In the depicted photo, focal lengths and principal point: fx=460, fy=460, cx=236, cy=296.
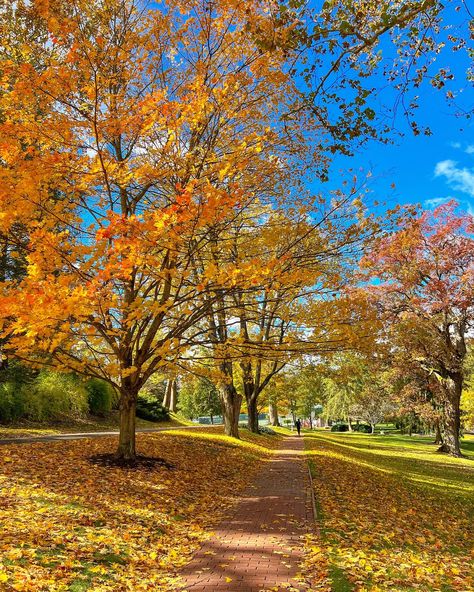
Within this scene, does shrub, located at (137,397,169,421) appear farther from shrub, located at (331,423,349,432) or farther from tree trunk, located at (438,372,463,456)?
shrub, located at (331,423,349,432)

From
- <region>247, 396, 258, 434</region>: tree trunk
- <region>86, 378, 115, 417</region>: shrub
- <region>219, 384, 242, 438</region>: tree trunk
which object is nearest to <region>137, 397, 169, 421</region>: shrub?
<region>86, 378, 115, 417</region>: shrub

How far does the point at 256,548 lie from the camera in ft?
18.0

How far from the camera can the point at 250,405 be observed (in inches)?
1007

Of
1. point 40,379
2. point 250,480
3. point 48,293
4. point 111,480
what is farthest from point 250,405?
point 48,293

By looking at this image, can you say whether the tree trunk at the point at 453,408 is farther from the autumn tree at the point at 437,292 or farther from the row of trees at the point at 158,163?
the row of trees at the point at 158,163

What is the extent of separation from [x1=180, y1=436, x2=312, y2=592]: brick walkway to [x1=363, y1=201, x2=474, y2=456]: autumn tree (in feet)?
50.1

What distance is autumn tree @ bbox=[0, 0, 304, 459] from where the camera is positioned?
6.32 m

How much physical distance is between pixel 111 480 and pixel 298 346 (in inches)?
187

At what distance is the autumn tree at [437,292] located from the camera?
72.4 ft

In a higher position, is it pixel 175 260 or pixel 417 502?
pixel 175 260

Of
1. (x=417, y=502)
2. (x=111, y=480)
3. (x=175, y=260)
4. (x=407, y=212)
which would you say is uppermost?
(x=407, y=212)

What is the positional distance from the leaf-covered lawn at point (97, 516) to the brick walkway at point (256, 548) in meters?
0.28

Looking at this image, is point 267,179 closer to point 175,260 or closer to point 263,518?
point 175,260

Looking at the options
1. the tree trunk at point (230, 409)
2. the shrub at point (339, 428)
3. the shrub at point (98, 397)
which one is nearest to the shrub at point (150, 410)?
the shrub at point (98, 397)
